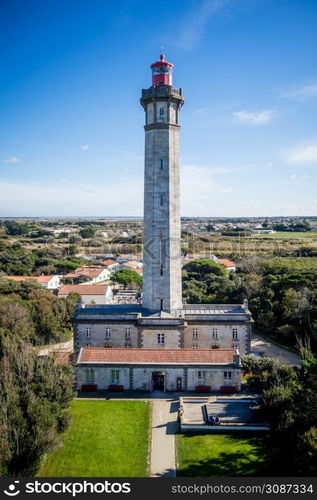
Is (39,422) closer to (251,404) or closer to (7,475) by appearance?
(7,475)

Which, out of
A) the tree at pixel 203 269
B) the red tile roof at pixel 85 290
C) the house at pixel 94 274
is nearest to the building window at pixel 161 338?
the red tile roof at pixel 85 290

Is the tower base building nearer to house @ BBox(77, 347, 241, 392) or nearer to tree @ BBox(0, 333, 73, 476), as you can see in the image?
house @ BBox(77, 347, 241, 392)

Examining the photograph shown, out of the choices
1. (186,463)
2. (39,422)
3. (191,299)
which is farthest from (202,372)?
(191,299)

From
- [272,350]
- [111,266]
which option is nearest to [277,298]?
[272,350]

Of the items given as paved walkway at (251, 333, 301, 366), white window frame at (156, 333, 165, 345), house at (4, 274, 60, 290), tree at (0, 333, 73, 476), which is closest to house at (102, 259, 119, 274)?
house at (4, 274, 60, 290)

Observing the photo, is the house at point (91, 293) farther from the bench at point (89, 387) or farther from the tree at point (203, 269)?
the bench at point (89, 387)
